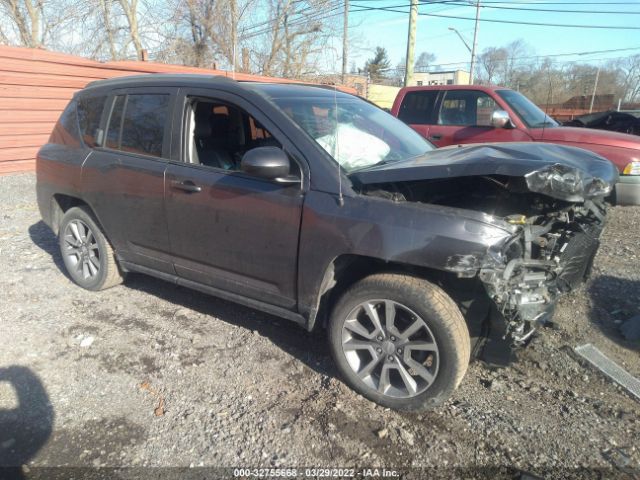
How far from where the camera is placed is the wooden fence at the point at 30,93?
9.33 metres

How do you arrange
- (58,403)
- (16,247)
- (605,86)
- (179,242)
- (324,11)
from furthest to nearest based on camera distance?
1. (605,86)
2. (324,11)
3. (16,247)
4. (179,242)
5. (58,403)

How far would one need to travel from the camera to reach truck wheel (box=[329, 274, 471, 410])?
254 cm

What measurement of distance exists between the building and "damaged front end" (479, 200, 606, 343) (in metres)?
45.5

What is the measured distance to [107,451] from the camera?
2436 mm

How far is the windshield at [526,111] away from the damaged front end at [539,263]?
3539 millimetres

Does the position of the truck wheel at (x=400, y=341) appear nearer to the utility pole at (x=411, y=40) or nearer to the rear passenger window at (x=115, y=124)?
the rear passenger window at (x=115, y=124)

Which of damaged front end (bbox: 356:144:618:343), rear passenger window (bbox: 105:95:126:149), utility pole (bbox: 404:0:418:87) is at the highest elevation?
utility pole (bbox: 404:0:418:87)

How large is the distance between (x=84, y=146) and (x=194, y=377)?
2378mm

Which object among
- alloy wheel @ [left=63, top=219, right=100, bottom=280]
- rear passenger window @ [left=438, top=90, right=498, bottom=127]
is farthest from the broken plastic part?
rear passenger window @ [left=438, top=90, right=498, bottom=127]

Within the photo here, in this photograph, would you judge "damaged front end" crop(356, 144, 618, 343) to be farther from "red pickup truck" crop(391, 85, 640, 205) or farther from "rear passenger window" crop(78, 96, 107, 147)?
"red pickup truck" crop(391, 85, 640, 205)

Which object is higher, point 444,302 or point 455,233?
point 455,233

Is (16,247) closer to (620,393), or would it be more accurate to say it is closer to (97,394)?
(97,394)

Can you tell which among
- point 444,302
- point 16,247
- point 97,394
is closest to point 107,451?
point 97,394

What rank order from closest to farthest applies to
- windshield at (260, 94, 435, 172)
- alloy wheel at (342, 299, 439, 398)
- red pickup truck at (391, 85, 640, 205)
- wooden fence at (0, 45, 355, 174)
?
1. alloy wheel at (342, 299, 439, 398)
2. windshield at (260, 94, 435, 172)
3. red pickup truck at (391, 85, 640, 205)
4. wooden fence at (0, 45, 355, 174)
